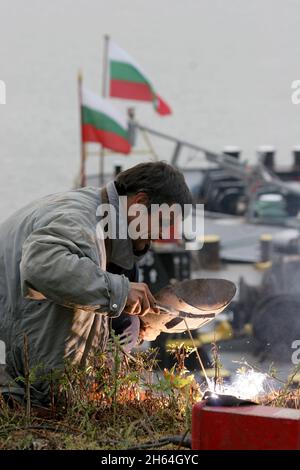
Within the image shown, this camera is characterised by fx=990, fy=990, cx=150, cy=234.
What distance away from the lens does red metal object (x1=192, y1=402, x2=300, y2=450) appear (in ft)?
10.9

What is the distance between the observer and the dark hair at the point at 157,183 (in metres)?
4.18

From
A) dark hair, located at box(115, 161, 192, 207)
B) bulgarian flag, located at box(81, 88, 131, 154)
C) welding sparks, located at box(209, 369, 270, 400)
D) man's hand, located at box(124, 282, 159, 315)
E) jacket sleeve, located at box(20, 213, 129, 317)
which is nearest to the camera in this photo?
jacket sleeve, located at box(20, 213, 129, 317)

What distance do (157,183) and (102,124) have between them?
14696mm

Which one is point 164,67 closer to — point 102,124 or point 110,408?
point 102,124

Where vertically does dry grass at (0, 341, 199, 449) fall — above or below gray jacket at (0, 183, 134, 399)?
below

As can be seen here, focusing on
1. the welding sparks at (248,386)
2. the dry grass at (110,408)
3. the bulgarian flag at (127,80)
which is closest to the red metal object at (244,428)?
the dry grass at (110,408)

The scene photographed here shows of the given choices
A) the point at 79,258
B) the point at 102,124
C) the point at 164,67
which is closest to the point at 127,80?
the point at 102,124

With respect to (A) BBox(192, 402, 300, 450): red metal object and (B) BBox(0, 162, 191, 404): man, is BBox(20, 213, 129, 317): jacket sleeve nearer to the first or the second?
(B) BBox(0, 162, 191, 404): man

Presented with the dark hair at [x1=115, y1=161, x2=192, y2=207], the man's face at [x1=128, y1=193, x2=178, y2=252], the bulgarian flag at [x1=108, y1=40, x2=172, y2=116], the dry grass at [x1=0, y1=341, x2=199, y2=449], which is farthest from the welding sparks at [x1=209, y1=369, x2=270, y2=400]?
the bulgarian flag at [x1=108, y1=40, x2=172, y2=116]

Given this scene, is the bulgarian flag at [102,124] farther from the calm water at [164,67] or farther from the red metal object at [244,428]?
the red metal object at [244,428]

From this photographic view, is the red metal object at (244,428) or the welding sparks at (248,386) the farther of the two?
the welding sparks at (248,386)

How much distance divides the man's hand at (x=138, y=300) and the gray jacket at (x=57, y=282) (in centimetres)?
7

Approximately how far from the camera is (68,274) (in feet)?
12.4

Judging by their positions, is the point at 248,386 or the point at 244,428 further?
the point at 248,386
